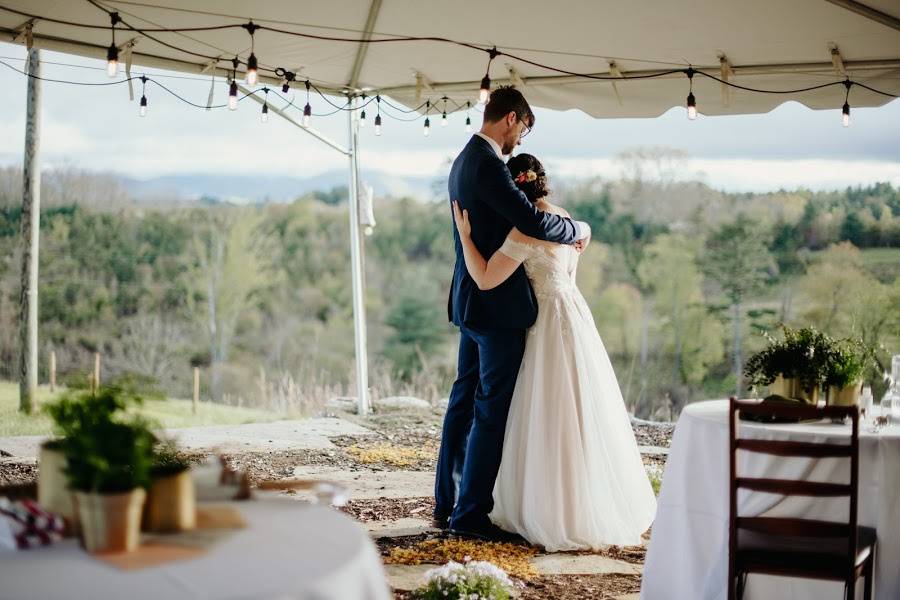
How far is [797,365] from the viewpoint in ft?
11.3

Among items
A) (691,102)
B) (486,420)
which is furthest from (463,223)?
(691,102)

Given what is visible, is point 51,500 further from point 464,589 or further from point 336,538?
point 464,589

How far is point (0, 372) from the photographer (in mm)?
14562

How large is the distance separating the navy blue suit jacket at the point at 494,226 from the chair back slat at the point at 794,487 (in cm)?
156

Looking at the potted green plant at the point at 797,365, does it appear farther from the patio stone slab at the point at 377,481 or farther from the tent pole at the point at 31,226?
the tent pole at the point at 31,226

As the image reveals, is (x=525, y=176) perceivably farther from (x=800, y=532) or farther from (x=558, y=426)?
(x=800, y=532)

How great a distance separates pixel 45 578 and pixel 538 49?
4711mm

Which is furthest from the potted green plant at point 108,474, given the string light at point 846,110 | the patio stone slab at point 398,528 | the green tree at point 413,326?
the green tree at point 413,326

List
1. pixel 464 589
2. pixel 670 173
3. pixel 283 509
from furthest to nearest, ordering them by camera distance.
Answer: pixel 670 173
pixel 464 589
pixel 283 509

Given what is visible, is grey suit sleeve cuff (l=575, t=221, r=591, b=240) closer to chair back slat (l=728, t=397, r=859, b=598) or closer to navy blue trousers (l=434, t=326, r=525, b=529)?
navy blue trousers (l=434, t=326, r=525, b=529)

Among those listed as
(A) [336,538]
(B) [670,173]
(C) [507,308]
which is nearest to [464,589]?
(C) [507,308]

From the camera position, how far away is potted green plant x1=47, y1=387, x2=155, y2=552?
1733 mm

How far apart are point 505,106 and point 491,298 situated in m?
0.81

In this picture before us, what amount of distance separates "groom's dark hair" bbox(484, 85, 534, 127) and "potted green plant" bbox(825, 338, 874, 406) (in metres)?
1.62
